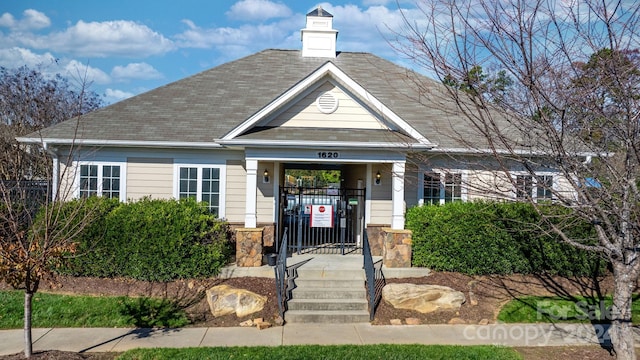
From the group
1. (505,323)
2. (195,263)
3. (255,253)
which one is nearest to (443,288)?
(505,323)

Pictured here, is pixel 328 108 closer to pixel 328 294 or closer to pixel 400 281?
pixel 400 281

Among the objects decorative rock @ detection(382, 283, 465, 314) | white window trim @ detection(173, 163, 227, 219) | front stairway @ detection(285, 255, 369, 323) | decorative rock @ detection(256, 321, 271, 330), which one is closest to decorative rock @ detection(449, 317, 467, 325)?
decorative rock @ detection(382, 283, 465, 314)

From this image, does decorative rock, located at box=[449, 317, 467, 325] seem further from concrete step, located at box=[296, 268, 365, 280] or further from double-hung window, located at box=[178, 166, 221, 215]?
double-hung window, located at box=[178, 166, 221, 215]

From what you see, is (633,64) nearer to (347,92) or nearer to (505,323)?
(505,323)

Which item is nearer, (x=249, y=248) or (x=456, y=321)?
(x=456, y=321)

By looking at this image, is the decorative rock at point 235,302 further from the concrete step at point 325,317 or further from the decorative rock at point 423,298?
the decorative rock at point 423,298

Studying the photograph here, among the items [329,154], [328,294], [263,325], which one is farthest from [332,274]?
[329,154]

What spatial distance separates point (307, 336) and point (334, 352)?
1.04 meters

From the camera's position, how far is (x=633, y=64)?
5680 mm

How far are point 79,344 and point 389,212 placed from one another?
827cm

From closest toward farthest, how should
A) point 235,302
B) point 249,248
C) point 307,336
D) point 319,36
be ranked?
point 307,336 → point 235,302 → point 249,248 → point 319,36

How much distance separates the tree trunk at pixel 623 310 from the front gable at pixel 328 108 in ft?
20.4

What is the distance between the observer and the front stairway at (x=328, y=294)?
28.9 ft

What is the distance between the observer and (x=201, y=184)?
1278 cm
